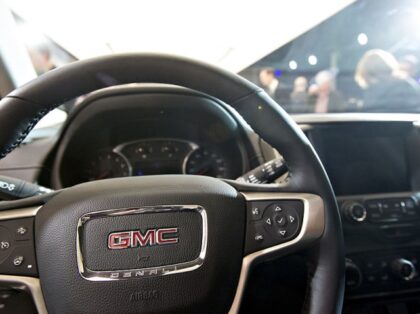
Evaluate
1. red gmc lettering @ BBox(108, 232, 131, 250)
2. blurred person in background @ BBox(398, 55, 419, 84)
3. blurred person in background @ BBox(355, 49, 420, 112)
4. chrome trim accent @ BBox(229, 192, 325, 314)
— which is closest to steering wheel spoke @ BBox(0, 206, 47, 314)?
red gmc lettering @ BBox(108, 232, 131, 250)

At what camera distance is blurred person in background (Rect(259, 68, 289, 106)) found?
172cm

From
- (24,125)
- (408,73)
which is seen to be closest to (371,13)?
(408,73)

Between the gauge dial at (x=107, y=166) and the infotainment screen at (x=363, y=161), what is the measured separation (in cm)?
66

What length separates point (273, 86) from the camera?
70.5 inches

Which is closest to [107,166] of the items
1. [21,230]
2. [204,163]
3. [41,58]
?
[204,163]

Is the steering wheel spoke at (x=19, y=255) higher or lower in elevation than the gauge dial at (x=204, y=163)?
Answer: higher

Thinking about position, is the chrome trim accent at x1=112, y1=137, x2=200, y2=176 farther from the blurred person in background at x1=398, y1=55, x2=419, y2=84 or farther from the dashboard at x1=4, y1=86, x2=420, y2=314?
the blurred person in background at x1=398, y1=55, x2=419, y2=84

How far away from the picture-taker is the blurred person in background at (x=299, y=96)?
5.49 ft

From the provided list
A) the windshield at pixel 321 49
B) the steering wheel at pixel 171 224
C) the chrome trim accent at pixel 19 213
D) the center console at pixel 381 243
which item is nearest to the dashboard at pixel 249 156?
the center console at pixel 381 243

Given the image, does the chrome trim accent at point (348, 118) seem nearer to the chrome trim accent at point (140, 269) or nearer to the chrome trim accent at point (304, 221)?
the chrome trim accent at point (304, 221)

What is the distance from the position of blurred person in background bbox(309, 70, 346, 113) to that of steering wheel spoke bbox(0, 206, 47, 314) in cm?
132

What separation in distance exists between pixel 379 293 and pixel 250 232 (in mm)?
Result: 613

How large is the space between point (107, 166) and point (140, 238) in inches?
31.3

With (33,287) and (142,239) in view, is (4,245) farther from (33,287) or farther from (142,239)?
(142,239)
